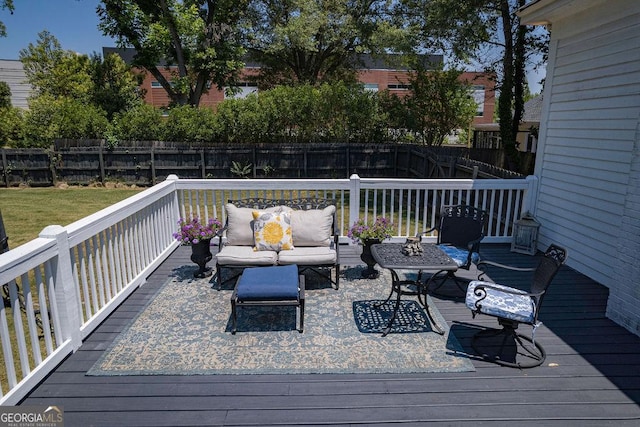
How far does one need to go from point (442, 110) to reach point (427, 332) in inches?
475

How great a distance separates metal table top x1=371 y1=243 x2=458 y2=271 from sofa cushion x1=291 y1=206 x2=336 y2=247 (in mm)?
845

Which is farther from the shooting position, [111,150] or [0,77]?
[0,77]

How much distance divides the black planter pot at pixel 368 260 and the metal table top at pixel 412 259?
41cm

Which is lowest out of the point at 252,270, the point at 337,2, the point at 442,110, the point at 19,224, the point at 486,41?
the point at 19,224

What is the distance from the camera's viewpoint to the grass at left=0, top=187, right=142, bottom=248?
25.5 feet

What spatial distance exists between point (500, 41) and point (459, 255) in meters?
9.64

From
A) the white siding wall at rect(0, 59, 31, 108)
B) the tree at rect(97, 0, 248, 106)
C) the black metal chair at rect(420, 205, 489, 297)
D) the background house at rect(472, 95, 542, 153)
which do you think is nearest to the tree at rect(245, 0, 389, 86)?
the tree at rect(97, 0, 248, 106)

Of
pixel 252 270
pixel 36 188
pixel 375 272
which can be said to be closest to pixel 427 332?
pixel 375 272

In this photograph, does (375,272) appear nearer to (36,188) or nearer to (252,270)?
(252,270)

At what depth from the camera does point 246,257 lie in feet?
14.5

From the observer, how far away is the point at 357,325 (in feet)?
12.2

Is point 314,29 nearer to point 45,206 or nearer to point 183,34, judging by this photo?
point 183,34

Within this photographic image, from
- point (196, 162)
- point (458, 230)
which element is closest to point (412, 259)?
point (458, 230)

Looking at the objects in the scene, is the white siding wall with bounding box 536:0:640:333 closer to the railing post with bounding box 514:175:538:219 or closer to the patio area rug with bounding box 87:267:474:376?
the railing post with bounding box 514:175:538:219
